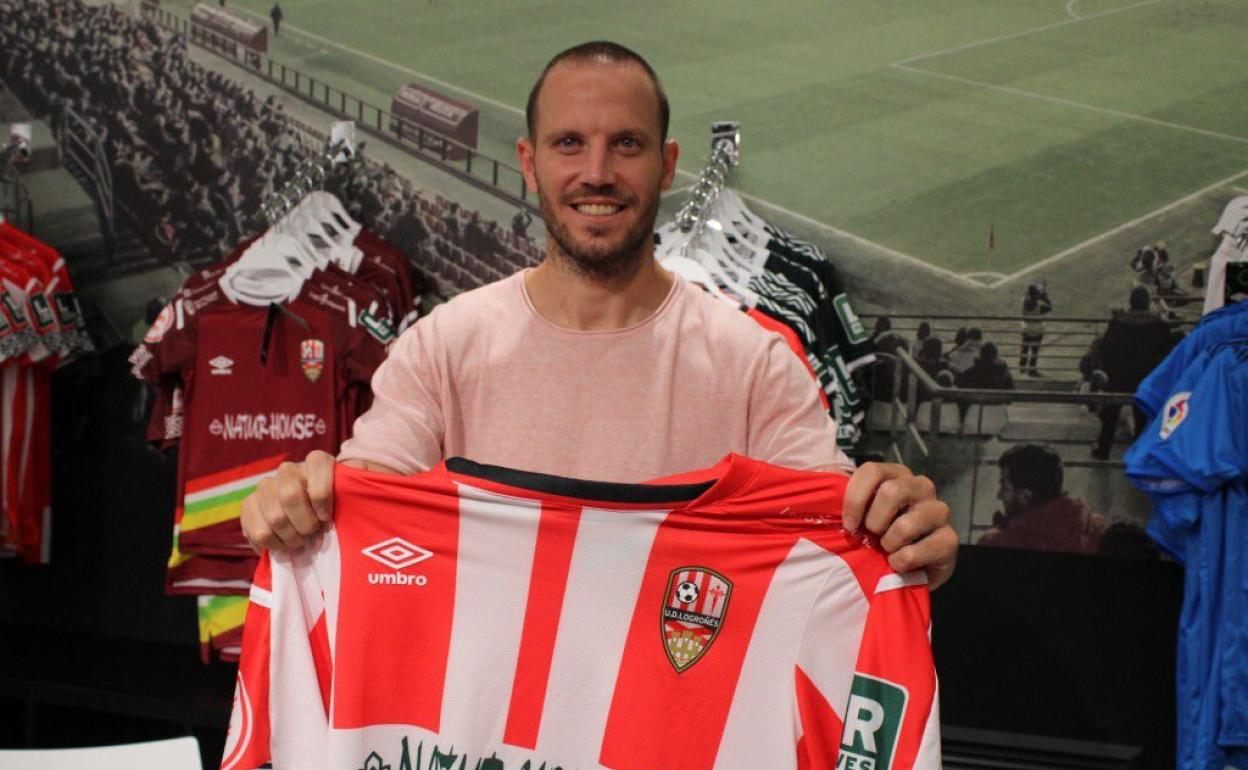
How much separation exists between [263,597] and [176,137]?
2.70 meters

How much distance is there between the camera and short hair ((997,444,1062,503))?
3.40 meters

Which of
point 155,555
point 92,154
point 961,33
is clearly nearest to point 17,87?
point 92,154

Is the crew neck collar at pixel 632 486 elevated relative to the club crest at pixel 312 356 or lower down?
elevated

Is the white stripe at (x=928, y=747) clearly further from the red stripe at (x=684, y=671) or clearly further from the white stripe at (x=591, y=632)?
the white stripe at (x=591, y=632)

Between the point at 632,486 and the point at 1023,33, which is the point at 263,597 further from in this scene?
the point at 1023,33

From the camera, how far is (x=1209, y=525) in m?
2.92

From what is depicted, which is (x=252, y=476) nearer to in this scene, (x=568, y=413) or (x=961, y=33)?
(x=568, y=413)

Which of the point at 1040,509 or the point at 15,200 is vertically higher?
the point at 15,200

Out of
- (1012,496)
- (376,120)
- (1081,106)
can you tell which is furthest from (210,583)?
(1081,106)

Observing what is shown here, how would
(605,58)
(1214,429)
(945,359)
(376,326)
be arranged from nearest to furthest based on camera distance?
(605,58) < (1214,429) < (376,326) < (945,359)

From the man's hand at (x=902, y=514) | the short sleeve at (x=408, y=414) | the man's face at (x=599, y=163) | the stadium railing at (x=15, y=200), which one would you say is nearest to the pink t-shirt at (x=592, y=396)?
the short sleeve at (x=408, y=414)

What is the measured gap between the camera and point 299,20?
3.84 meters

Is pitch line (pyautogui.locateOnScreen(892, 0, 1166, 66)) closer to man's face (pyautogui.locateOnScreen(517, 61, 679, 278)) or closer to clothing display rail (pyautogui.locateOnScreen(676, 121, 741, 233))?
clothing display rail (pyautogui.locateOnScreen(676, 121, 741, 233))

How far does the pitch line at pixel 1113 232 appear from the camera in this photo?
322 centimetres
